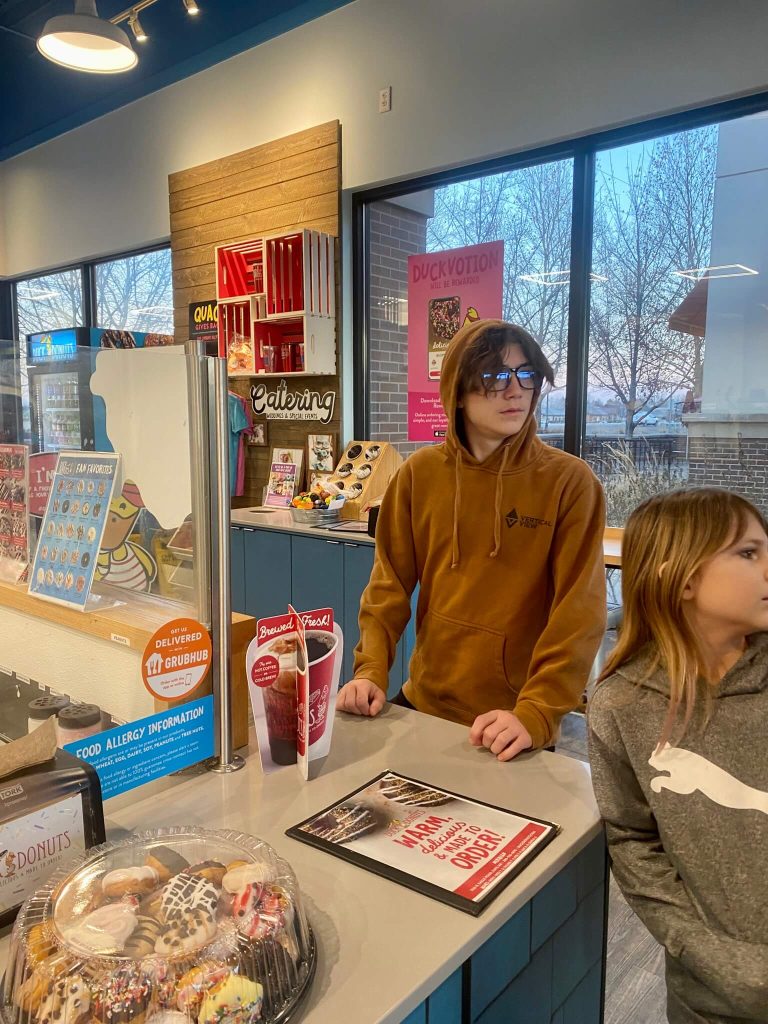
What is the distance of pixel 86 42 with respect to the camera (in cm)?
330

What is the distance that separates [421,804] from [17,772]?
1.62 ft

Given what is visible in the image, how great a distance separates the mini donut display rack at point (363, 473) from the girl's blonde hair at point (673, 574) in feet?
9.25

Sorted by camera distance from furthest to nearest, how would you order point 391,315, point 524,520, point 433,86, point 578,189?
1. point 391,315
2. point 433,86
3. point 578,189
4. point 524,520

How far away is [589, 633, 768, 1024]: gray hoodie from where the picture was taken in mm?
885

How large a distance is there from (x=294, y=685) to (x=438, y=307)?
324cm

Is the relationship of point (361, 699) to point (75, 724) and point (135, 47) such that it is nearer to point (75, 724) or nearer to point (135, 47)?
point (75, 724)

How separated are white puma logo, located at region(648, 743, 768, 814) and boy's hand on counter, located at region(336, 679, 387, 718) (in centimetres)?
50

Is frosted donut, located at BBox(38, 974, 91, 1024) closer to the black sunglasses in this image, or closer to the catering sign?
the black sunglasses

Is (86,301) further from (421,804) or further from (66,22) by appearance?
(421,804)

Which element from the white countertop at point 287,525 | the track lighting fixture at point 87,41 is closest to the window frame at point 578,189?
the white countertop at point 287,525

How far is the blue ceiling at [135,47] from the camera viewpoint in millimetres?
3986

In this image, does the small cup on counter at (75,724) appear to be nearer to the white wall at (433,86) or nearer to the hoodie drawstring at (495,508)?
the hoodie drawstring at (495,508)

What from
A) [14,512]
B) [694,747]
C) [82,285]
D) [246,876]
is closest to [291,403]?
[82,285]

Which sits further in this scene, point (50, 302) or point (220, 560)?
point (50, 302)
